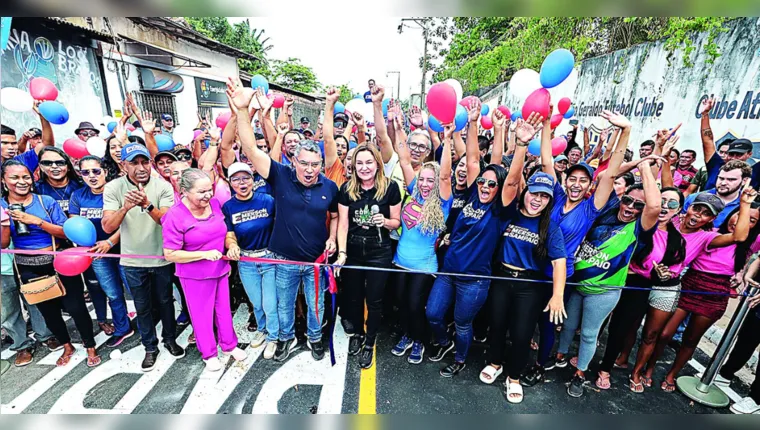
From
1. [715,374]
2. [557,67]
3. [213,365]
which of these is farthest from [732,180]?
[213,365]

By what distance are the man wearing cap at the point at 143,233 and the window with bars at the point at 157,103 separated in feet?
36.8

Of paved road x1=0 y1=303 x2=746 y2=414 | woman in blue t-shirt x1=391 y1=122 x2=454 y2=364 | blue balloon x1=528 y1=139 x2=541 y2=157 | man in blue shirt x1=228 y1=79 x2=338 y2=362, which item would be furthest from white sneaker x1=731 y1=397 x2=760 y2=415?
man in blue shirt x1=228 y1=79 x2=338 y2=362

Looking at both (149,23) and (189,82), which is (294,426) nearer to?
(149,23)

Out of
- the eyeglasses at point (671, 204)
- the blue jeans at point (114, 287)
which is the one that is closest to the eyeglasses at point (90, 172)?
the blue jeans at point (114, 287)

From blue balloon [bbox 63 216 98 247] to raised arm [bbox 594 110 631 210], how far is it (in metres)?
4.42

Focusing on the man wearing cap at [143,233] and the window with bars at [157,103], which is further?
the window with bars at [157,103]

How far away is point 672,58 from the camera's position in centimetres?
720

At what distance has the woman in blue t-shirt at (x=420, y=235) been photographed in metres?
3.22

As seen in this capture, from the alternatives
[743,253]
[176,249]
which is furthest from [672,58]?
[176,249]

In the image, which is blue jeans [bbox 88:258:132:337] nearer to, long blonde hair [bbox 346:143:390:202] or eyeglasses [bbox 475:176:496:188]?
long blonde hair [bbox 346:143:390:202]

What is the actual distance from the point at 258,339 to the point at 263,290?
72 centimetres

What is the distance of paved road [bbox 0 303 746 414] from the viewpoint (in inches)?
119

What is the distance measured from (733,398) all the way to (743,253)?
136 cm

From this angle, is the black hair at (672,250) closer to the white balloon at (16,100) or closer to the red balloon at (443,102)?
the red balloon at (443,102)
